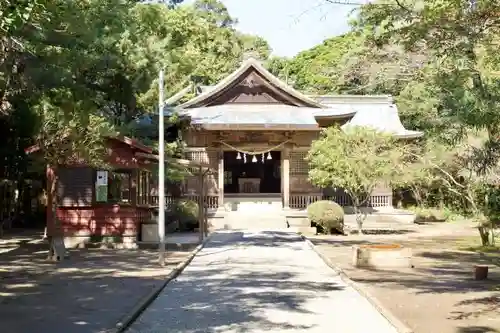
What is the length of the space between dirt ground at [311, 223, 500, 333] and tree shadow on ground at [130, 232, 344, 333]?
132cm

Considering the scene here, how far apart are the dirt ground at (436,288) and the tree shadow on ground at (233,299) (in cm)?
132

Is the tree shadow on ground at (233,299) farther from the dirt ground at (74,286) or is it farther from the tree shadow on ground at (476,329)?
the tree shadow on ground at (476,329)

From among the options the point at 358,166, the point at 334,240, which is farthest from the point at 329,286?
the point at 358,166

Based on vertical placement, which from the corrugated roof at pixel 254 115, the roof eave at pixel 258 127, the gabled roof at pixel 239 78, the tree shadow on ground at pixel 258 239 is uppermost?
the gabled roof at pixel 239 78

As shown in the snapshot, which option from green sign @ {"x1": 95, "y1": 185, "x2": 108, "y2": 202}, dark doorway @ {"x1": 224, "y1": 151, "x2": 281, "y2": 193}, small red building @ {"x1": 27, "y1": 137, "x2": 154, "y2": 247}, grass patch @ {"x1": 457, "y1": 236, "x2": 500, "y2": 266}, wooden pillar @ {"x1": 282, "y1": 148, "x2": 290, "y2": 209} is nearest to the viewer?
grass patch @ {"x1": 457, "y1": 236, "x2": 500, "y2": 266}

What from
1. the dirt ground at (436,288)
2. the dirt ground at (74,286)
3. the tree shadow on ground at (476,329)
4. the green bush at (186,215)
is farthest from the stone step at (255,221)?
the tree shadow on ground at (476,329)

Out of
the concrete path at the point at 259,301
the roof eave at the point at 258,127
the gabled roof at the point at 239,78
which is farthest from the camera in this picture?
the gabled roof at the point at 239,78

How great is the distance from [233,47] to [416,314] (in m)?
44.4

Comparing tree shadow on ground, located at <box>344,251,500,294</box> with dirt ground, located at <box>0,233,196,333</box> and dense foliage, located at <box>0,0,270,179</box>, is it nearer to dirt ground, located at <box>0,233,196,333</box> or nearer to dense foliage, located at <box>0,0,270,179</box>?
dirt ground, located at <box>0,233,196,333</box>

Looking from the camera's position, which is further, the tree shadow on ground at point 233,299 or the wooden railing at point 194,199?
the wooden railing at point 194,199

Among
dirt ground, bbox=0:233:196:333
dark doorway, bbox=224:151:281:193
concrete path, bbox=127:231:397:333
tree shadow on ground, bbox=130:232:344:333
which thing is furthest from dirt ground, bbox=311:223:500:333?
dark doorway, bbox=224:151:281:193

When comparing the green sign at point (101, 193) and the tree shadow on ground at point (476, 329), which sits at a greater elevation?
the green sign at point (101, 193)

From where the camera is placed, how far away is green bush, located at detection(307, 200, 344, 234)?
27922mm

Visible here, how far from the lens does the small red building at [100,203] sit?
71.8 feet
